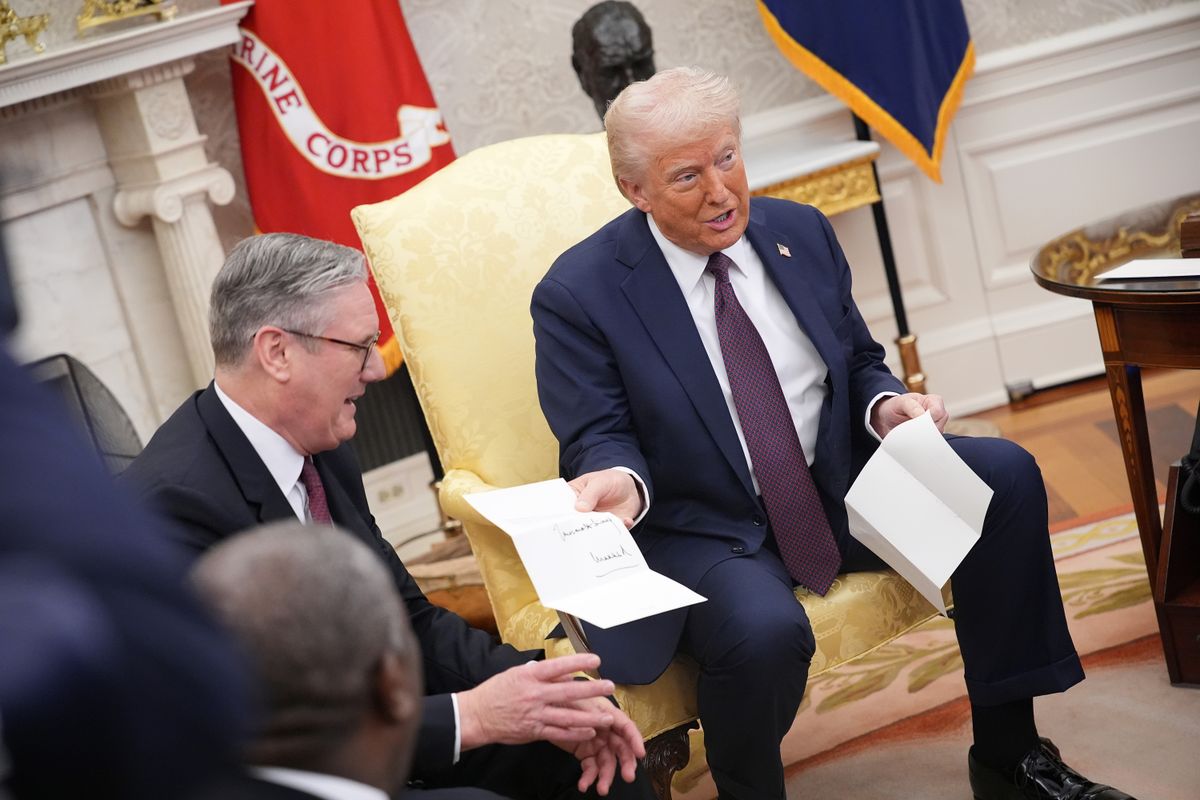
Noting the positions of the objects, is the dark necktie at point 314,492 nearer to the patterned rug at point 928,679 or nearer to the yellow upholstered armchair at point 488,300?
the yellow upholstered armchair at point 488,300

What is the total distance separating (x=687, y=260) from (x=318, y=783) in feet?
5.04

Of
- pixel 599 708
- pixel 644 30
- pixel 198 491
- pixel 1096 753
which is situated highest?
pixel 644 30

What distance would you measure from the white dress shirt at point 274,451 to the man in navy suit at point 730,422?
41 cm

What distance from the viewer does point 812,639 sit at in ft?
6.49

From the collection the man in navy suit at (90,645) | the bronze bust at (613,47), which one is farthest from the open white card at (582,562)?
the bronze bust at (613,47)

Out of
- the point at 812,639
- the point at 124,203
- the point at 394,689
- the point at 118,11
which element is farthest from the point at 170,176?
the point at 394,689

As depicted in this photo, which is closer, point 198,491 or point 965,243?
point 198,491

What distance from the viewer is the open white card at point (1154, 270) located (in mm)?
2264

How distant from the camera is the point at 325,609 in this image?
2.66 ft

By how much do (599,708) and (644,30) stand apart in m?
2.15

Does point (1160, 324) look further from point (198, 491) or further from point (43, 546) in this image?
point (43, 546)

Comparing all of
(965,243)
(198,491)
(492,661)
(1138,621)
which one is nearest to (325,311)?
(198,491)

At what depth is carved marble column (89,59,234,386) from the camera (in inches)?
140

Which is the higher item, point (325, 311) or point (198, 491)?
point (325, 311)
